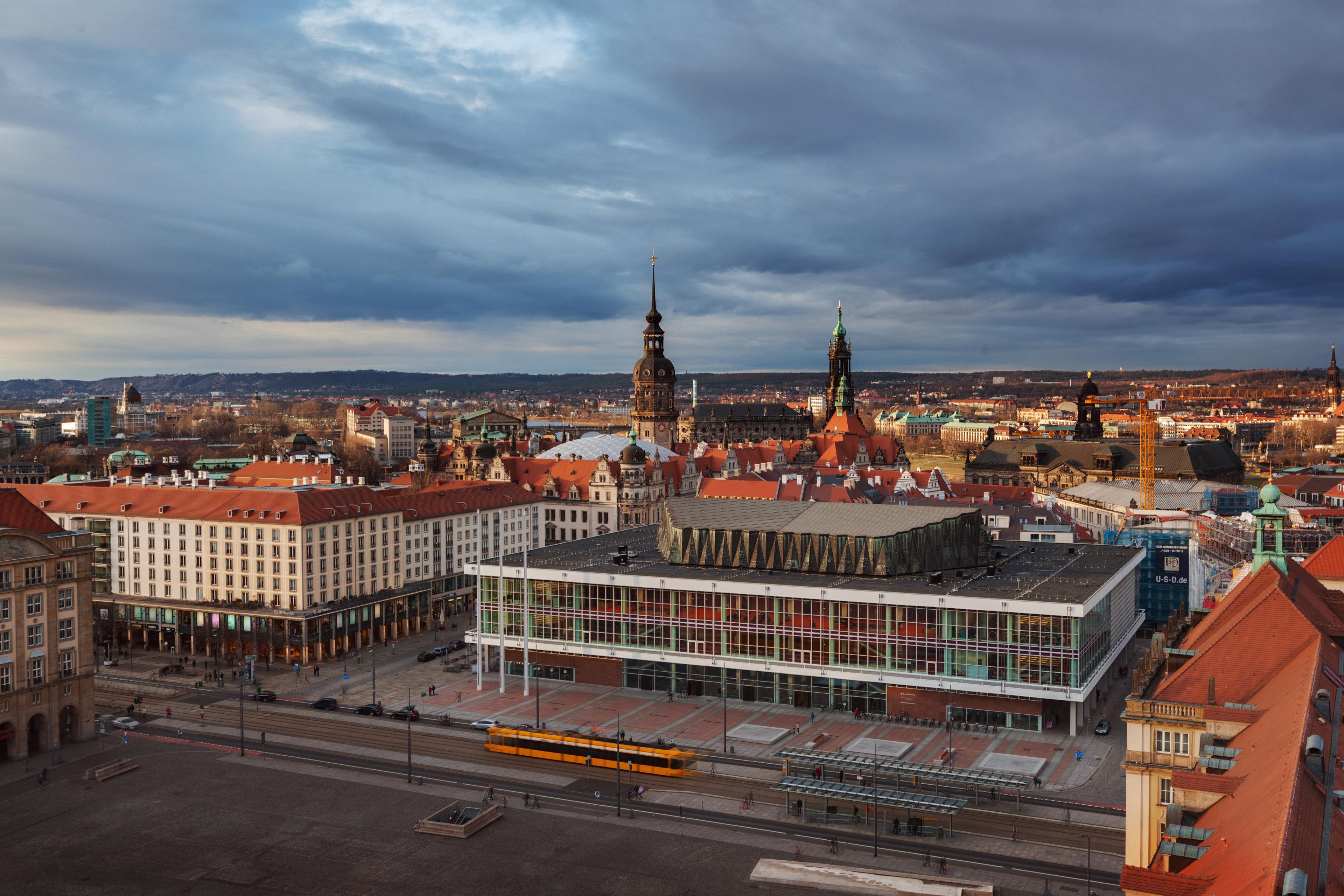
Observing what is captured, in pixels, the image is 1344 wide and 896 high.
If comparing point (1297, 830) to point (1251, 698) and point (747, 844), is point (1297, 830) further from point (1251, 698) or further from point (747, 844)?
point (747, 844)

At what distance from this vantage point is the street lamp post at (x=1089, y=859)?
50.1 m

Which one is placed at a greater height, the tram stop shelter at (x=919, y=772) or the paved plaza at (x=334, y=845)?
the tram stop shelter at (x=919, y=772)

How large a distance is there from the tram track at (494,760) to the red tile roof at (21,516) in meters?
17.0

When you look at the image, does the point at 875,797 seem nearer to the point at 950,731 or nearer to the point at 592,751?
the point at 950,731

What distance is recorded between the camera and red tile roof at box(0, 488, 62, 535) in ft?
246

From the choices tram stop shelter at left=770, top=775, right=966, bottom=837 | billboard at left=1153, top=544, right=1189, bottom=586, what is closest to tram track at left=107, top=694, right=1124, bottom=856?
tram stop shelter at left=770, top=775, right=966, bottom=837

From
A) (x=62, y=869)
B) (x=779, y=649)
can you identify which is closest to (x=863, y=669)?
(x=779, y=649)

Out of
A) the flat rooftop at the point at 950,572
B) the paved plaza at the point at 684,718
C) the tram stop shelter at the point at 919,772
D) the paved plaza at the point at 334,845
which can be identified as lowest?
the paved plaza at the point at 684,718

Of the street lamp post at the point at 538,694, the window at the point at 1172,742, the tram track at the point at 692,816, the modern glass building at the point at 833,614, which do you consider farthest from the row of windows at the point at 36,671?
the window at the point at 1172,742

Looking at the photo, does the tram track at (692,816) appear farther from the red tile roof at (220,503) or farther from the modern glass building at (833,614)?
the red tile roof at (220,503)

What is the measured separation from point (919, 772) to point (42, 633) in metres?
58.1

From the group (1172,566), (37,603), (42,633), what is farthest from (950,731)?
(37,603)

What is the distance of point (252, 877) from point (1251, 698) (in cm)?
4518

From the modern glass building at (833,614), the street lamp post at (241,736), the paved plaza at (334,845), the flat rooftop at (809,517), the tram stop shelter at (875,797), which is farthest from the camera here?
the flat rooftop at (809,517)
